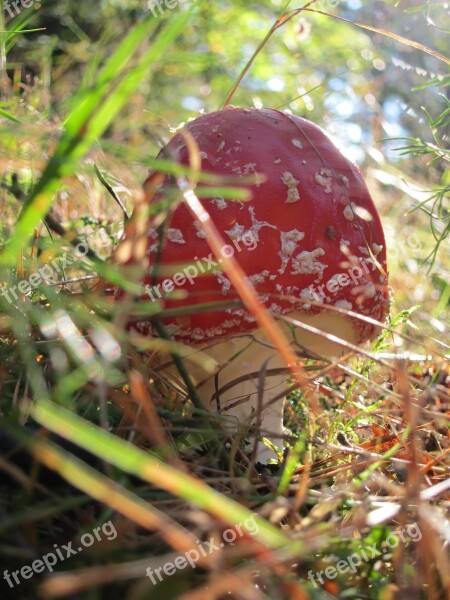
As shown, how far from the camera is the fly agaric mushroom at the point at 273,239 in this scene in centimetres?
158


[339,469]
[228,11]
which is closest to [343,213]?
[339,469]

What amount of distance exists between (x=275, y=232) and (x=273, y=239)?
2cm

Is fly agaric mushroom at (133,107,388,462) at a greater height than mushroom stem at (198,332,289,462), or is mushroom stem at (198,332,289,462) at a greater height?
fly agaric mushroom at (133,107,388,462)

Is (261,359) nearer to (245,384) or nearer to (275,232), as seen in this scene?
(245,384)

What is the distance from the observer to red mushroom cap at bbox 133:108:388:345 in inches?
62.2

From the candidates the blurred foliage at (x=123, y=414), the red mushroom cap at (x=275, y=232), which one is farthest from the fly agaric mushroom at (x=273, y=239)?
the blurred foliage at (x=123, y=414)

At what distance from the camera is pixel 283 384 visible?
186 centimetres

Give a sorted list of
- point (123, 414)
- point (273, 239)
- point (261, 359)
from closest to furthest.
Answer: point (123, 414) → point (273, 239) → point (261, 359)

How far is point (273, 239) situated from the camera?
5.24 feet

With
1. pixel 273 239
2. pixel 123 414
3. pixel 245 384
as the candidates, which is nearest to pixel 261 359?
pixel 245 384

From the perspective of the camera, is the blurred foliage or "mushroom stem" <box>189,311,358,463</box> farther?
"mushroom stem" <box>189,311,358,463</box>

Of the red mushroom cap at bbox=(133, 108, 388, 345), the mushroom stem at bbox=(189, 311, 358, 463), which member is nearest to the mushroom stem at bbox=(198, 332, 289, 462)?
the mushroom stem at bbox=(189, 311, 358, 463)

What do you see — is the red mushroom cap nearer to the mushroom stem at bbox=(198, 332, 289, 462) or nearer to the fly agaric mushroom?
the fly agaric mushroom

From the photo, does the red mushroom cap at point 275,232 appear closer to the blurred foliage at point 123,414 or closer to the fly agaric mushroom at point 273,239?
the fly agaric mushroom at point 273,239
